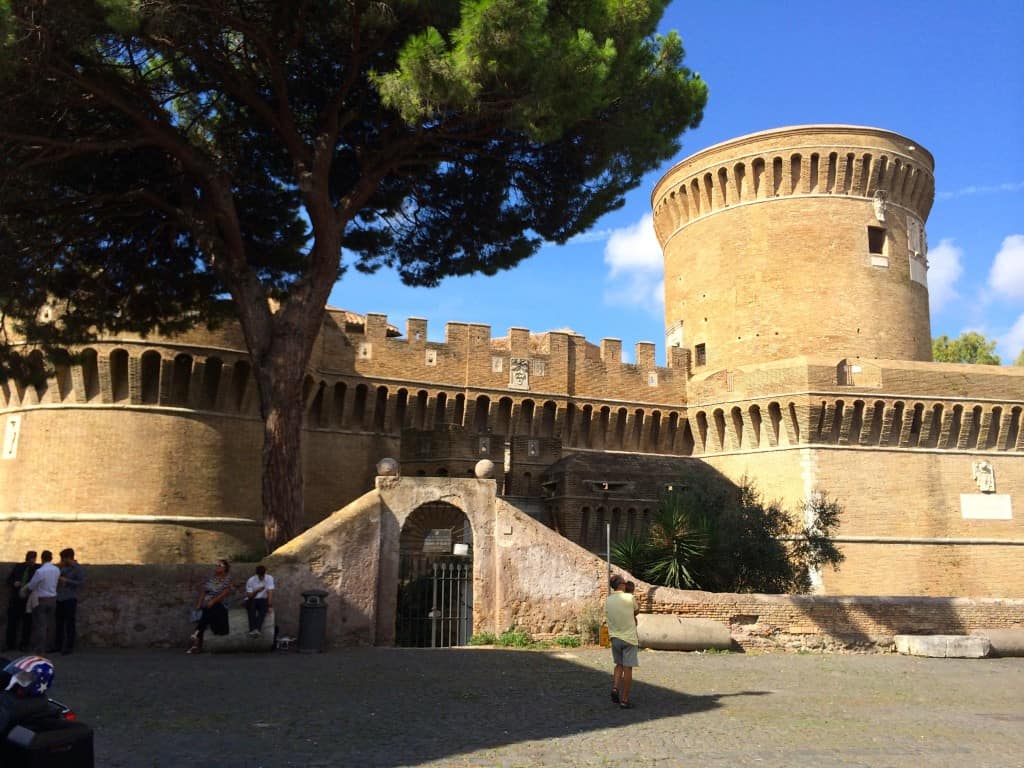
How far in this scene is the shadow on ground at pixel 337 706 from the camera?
5012 millimetres

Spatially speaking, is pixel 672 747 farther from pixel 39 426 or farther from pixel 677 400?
pixel 677 400

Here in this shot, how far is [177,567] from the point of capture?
9508mm

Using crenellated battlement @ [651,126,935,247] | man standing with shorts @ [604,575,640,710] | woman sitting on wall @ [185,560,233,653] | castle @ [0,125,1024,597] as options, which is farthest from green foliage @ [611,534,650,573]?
crenellated battlement @ [651,126,935,247]

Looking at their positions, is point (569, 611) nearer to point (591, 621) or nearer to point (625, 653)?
point (591, 621)

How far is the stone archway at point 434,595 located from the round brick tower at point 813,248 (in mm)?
14169

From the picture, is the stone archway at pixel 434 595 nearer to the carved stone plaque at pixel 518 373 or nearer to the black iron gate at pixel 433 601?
the black iron gate at pixel 433 601

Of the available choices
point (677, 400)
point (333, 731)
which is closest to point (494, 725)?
point (333, 731)

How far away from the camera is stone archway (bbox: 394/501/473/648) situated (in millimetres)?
10914

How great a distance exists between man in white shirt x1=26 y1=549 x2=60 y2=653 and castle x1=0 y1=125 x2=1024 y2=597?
767cm

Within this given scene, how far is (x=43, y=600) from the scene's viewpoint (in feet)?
28.5

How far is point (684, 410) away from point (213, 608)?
16.8m

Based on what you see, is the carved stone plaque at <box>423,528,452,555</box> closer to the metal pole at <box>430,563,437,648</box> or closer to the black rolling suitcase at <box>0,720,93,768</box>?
the metal pole at <box>430,563,437,648</box>

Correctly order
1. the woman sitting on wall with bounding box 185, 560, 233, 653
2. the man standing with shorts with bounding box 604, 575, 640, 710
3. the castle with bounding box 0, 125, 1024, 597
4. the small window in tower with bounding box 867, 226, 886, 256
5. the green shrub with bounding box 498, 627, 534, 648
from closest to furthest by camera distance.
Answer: the man standing with shorts with bounding box 604, 575, 640, 710 → the woman sitting on wall with bounding box 185, 560, 233, 653 → the green shrub with bounding box 498, 627, 534, 648 → the castle with bounding box 0, 125, 1024, 597 → the small window in tower with bounding box 867, 226, 886, 256

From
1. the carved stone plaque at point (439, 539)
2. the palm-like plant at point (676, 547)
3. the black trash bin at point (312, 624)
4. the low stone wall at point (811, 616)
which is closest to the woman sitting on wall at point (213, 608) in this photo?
the black trash bin at point (312, 624)
